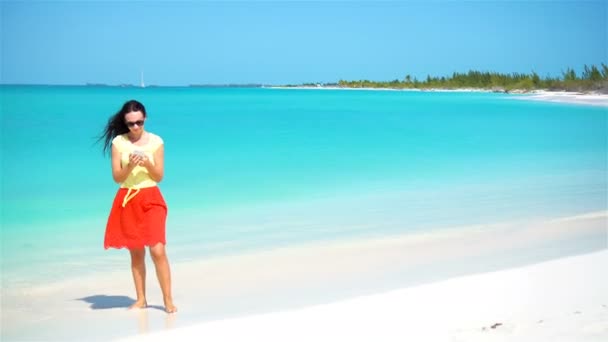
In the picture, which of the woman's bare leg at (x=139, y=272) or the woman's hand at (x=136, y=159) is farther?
the woman's bare leg at (x=139, y=272)

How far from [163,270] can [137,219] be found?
0.35m


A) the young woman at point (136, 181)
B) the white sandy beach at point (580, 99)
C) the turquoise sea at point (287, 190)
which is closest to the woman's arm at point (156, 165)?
the young woman at point (136, 181)

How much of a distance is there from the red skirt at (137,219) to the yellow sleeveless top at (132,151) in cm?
3

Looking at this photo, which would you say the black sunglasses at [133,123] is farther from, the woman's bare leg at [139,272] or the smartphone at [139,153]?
the woman's bare leg at [139,272]

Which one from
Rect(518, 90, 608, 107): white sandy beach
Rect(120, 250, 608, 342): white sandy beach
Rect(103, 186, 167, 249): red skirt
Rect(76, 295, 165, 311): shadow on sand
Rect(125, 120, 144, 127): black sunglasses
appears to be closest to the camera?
Rect(120, 250, 608, 342): white sandy beach

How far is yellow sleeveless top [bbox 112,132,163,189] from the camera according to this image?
156 inches

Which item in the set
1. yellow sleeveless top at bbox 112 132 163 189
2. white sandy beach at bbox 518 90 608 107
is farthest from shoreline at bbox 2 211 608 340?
white sandy beach at bbox 518 90 608 107

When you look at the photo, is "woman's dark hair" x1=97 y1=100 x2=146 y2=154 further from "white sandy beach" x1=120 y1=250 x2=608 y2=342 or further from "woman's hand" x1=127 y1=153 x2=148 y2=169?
"white sandy beach" x1=120 y1=250 x2=608 y2=342

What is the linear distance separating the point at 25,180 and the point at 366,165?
646 cm

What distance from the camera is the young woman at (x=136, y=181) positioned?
12.9ft

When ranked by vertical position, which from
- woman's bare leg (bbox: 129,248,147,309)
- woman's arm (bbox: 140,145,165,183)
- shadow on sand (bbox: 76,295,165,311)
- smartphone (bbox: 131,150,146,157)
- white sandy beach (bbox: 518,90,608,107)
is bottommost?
shadow on sand (bbox: 76,295,165,311)

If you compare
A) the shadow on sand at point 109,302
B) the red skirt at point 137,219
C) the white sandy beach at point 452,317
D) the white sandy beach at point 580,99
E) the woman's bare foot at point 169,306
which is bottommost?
the white sandy beach at point 452,317

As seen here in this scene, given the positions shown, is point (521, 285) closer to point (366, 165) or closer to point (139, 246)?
point (139, 246)

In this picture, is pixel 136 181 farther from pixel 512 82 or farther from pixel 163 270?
pixel 512 82
